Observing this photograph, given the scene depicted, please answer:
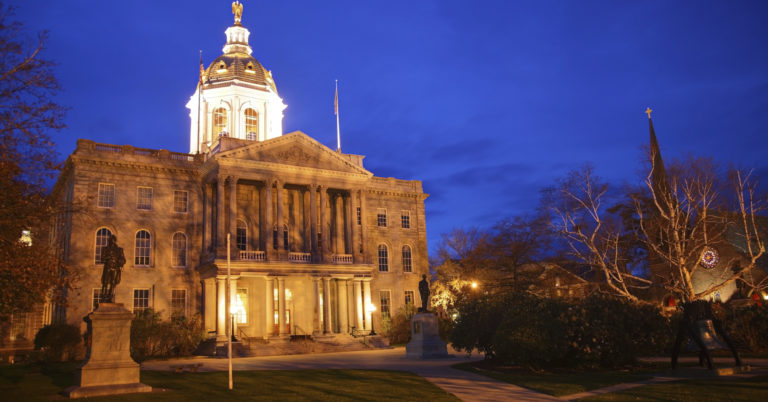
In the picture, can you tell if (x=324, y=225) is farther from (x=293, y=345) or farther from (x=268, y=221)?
(x=293, y=345)

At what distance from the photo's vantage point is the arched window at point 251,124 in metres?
55.1

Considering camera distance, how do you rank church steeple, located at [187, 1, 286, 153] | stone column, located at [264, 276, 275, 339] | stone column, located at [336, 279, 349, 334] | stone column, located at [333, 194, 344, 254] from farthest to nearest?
church steeple, located at [187, 1, 286, 153] < stone column, located at [333, 194, 344, 254] < stone column, located at [336, 279, 349, 334] < stone column, located at [264, 276, 275, 339]

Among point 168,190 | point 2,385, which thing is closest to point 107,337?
point 2,385

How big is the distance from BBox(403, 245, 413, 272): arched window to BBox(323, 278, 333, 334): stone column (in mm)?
10284

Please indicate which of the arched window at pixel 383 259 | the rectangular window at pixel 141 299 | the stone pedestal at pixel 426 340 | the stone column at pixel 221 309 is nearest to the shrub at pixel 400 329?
the arched window at pixel 383 259

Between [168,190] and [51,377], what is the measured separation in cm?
2259

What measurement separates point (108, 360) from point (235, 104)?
3991 cm

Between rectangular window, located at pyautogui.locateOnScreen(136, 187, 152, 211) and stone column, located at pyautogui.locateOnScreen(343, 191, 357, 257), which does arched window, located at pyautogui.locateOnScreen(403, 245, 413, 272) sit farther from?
rectangular window, located at pyautogui.locateOnScreen(136, 187, 152, 211)

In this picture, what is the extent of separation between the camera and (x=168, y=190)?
43.2m

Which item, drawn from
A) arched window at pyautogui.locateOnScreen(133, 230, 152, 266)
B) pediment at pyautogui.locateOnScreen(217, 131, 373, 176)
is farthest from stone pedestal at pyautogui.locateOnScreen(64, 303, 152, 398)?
arched window at pyautogui.locateOnScreen(133, 230, 152, 266)

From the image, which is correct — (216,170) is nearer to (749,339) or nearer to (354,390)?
(354,390)

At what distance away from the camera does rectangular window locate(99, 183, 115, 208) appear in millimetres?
40812

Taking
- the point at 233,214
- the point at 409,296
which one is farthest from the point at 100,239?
the point at 409,296

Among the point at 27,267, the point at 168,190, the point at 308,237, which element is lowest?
the point at 27,267
